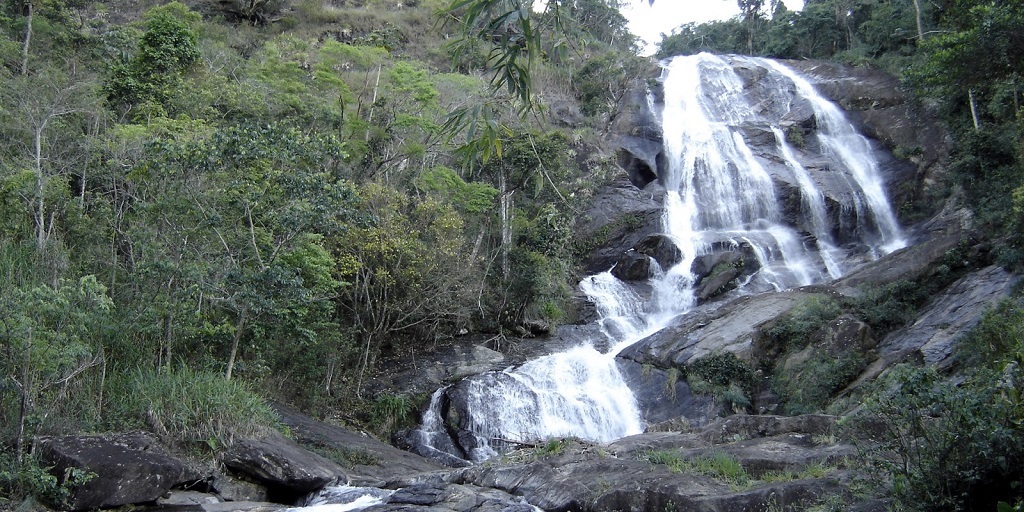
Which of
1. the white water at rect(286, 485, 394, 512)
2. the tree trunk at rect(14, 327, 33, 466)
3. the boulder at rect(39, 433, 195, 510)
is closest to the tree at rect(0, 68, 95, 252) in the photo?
the tree trunk at rect(14, 327, 33, 466)

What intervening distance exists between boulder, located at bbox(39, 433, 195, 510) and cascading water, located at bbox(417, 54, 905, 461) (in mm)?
7245

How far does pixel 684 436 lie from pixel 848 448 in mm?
2931

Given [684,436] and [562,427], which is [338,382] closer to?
[562,427]

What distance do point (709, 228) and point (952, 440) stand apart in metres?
21.2

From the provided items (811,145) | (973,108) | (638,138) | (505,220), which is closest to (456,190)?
(505,220)

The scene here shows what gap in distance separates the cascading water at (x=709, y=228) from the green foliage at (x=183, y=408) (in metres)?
5.68

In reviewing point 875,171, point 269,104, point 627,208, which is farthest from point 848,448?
point 875,171

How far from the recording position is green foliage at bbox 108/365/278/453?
35.0ft

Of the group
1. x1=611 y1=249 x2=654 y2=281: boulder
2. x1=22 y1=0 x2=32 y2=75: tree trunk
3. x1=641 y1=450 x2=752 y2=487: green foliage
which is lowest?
x1=641 y1=450 x2=752 y2=487: green foliage

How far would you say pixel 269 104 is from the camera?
19.3m

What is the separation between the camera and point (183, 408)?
1085 centimetres

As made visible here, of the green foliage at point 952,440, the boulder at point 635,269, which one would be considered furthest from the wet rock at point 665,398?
the green foliage at point 952,440

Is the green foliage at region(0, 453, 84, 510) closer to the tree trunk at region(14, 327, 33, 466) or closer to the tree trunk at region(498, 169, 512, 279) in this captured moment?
the tree trunk at region(14, 327, 33, 466)

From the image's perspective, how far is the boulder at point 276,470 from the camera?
34.9 ft
